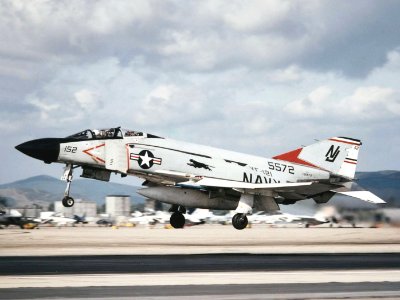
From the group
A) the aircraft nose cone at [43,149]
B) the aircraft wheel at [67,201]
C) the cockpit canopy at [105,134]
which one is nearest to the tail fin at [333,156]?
the cockpit canopy at [105,134]

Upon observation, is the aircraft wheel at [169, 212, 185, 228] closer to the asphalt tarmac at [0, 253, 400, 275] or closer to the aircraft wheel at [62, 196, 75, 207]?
the aircraft wheel at [62, 196, 75, 207]

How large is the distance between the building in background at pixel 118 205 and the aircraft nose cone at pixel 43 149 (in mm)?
76279

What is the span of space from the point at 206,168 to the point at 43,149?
306 inches

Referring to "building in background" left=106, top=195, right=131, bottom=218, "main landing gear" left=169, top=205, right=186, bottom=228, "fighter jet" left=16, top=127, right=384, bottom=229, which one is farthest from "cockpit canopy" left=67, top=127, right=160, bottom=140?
"building in background" left=106, top=195, right=131, bottom=218

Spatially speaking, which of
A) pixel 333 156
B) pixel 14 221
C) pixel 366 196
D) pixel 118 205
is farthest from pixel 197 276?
pixel 118 205

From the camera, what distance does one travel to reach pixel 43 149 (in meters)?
29.5

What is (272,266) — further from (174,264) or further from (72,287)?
(72,287)

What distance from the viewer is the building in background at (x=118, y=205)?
106 metres

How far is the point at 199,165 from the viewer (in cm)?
3216

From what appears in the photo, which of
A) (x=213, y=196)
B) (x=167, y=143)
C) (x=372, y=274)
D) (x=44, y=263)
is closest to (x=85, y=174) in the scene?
(x=167, y=143)

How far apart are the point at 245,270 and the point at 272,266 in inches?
64.5

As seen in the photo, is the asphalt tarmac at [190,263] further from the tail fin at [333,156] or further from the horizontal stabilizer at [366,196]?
the tail fin at [333,156]

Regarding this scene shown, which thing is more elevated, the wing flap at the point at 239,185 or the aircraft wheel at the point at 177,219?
the wing flap at the point at 239,185

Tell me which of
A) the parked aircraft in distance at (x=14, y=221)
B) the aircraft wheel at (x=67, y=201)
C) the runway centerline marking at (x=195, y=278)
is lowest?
the runway centerline marking at (x=195, y=278)
